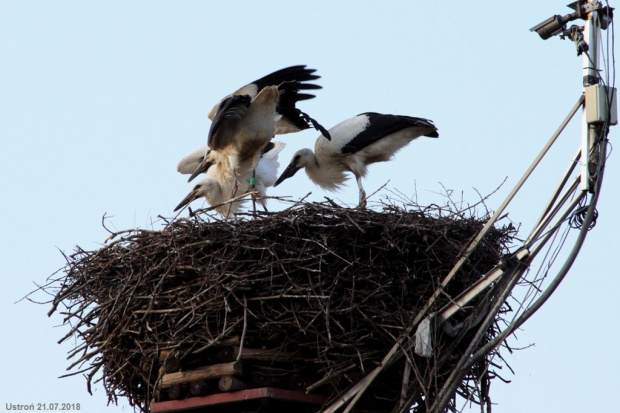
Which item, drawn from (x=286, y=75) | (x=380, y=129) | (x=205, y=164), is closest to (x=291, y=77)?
(x=286, y=75)

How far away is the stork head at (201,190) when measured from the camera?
1022cm

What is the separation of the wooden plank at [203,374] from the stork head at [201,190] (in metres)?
3.11

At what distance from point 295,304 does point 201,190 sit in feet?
11.4

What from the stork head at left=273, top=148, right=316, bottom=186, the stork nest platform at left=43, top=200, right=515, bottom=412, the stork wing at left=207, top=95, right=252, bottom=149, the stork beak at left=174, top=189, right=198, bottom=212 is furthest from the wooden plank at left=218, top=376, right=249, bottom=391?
the stork head at left=273, top=148, right=316, bottom=186

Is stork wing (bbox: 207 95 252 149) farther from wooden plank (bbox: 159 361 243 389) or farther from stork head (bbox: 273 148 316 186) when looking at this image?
wooden plank (bbox: 159 361 243 389)

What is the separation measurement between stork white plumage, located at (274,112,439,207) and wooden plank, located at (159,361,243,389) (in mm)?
3238

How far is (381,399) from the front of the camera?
7.11 m

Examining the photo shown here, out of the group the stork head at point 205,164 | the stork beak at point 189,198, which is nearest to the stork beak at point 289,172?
the stork head at point 205,164

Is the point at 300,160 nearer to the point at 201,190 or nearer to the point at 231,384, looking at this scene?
the point at 201,190

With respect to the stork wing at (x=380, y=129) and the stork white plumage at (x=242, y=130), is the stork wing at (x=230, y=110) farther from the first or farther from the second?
the stork wing at (x=380, y=129)

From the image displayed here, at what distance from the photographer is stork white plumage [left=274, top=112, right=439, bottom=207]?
32.4 ft

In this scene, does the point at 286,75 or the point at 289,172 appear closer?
the point at 286,75

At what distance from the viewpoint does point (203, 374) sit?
7105mm

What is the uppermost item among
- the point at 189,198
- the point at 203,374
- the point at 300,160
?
the point at 300,160
